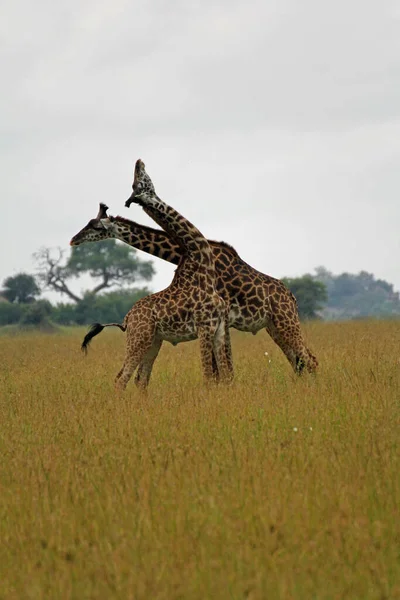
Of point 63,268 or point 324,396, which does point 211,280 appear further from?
point 63,268

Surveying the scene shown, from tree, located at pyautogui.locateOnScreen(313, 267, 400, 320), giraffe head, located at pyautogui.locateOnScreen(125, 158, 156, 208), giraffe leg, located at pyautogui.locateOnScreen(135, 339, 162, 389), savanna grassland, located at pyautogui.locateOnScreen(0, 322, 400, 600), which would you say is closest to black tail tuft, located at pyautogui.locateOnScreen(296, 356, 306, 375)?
savanna grassland, located at pyautogui.locateOnScreen(0, 322, 400, 600)

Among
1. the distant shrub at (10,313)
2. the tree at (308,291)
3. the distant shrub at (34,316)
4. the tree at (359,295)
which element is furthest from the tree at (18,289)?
the tree at (359,295)

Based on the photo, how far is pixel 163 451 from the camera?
23.4 ft

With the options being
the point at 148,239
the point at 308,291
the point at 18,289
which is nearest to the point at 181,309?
the point at 148,239

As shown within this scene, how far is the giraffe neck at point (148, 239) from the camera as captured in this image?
1060cm

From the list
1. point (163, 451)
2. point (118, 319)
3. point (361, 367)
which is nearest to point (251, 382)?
point (361, 367)

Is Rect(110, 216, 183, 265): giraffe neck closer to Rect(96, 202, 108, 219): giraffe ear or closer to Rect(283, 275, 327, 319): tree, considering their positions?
Rect(96, 202, 108, 219): giraffe ear

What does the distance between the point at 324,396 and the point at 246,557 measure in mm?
4601

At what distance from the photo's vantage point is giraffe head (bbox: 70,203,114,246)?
10445 mm

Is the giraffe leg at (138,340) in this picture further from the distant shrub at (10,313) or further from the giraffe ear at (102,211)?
the distant shrub at (10,313)

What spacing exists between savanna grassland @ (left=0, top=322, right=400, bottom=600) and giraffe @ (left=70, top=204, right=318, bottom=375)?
72cm

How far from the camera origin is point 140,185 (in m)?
10.4

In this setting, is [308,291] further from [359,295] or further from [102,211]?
[359,295]

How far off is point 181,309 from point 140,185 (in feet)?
4.74
